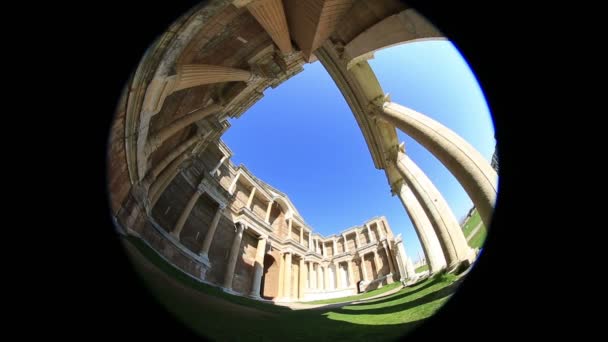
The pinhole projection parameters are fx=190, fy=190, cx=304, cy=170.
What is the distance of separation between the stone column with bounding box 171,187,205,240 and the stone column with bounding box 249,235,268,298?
6.82 meters

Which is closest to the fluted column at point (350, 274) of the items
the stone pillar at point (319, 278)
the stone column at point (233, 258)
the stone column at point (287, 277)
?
the stone pillar at point (319, 278)

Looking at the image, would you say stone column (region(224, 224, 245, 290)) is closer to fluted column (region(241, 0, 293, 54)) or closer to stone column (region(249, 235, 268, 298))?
stone column (region(249, 235, 268, 298))

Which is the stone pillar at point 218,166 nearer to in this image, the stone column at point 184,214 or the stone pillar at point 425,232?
the stone column at point 184,214

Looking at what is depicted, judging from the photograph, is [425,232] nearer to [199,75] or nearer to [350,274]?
[199,75]

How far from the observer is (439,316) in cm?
165

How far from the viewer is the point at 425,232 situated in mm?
7930

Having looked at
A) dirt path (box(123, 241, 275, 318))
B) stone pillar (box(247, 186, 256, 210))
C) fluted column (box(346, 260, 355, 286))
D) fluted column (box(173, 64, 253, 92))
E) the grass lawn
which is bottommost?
the grass lawn

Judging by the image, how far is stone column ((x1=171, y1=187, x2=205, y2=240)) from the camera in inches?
429

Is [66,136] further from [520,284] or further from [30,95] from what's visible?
[520,284]

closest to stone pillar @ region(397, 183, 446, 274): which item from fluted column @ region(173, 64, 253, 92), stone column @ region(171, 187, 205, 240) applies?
fluted column @ region(173, 64, 253, 92)

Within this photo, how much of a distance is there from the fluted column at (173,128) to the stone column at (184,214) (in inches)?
205

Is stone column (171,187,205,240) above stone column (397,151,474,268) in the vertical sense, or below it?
above

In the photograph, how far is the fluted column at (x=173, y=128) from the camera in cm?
725

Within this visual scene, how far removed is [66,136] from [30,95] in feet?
1.03
